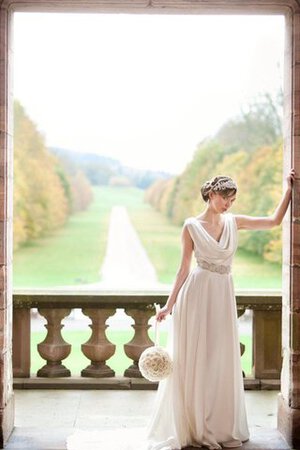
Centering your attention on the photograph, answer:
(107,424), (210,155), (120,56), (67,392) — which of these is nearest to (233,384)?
(107,424)

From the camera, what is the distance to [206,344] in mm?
4820

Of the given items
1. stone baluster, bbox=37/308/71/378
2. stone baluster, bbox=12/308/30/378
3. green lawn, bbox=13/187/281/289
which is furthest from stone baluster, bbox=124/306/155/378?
green lawn, bbox=13/187/281/289

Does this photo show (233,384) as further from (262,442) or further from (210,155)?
(210,155)

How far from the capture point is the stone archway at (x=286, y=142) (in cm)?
475

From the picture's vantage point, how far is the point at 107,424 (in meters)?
5.22

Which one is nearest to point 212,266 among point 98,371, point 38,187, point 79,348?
point 98,371

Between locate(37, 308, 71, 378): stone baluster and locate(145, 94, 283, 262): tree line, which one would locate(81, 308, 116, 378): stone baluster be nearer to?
locate(37, 308, 71, 378): stone baluster

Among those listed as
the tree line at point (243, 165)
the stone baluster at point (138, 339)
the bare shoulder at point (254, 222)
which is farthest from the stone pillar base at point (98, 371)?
the tree line at point (243, 165)

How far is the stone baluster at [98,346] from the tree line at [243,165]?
23.6 feet

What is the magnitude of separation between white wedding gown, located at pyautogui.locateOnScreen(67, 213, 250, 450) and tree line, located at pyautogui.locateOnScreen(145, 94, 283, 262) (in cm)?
848

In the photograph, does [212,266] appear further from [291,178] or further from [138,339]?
[138,339]

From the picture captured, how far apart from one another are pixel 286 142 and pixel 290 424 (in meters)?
1.81

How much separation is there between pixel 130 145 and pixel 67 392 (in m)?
7.89

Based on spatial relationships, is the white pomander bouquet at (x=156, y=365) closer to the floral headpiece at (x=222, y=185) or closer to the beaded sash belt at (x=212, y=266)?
the beaded sash belt at (x=212, y=266)
